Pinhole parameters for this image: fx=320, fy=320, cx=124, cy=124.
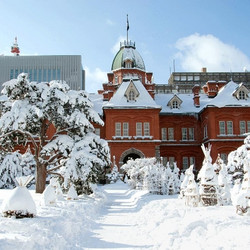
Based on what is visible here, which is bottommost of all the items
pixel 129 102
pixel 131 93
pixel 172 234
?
pixel 172 234

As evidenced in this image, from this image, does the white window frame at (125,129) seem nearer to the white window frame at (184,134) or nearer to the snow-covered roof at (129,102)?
the snow-covered roof at (129,102)

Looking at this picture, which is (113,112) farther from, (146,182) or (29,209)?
(29,209)

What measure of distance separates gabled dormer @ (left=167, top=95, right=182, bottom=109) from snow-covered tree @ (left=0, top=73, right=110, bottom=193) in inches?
924

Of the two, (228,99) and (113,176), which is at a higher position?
(228,99)

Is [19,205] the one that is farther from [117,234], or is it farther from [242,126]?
[242,126]

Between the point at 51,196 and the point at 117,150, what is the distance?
75.3 feet

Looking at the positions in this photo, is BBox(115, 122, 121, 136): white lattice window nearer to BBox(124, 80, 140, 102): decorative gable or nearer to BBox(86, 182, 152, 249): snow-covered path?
BBox(124, 80, 140, 102): decorative gable

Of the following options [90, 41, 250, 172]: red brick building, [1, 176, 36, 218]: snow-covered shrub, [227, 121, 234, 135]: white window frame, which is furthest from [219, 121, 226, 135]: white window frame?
[1, 176, 36, 218]: snow-covered shrub

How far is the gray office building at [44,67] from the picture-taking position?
8756cm

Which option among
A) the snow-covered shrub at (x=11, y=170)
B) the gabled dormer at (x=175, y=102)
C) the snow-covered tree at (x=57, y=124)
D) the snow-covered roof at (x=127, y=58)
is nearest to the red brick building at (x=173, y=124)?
the gabled dormer at (x=175, y=102)

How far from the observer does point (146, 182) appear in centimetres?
2164

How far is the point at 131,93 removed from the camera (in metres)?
36.3

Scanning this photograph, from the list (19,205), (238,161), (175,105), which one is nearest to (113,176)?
(238,161)

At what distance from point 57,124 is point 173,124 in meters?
23.9
